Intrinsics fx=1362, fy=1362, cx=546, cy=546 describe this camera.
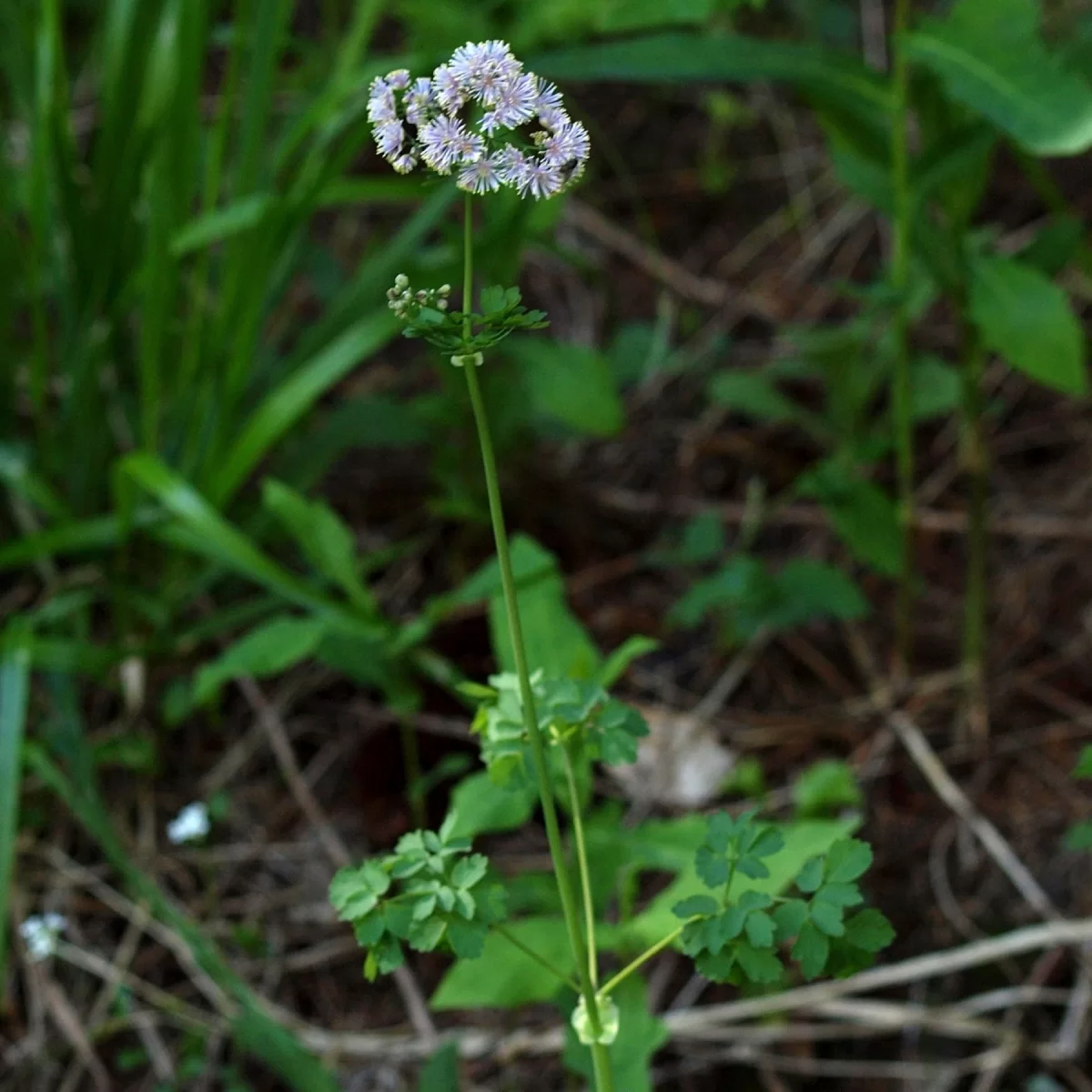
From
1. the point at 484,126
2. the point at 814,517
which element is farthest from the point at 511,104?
the point at 814,517

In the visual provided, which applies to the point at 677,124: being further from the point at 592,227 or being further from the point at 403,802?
the point at 403,802

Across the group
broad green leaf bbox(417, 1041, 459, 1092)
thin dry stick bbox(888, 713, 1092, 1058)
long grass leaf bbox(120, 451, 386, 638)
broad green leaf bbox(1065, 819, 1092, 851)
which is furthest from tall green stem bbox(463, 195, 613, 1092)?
thin dry stick bbox(888, 713, 1092, 1058)

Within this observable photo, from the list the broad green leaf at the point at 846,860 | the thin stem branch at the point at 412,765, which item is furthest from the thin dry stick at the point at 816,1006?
the broad green leaf at the point at 846,860

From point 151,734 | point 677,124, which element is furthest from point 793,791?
point 677,124

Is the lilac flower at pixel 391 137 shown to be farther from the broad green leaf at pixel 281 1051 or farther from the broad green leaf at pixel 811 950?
the broad green leaf at pixel 281 1051

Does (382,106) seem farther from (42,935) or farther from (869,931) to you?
(42,935)

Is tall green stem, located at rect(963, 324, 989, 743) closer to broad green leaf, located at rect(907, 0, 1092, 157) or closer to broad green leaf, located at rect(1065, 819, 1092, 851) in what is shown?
broad green leaf, located at rect(907, 0, 1092, 157)
